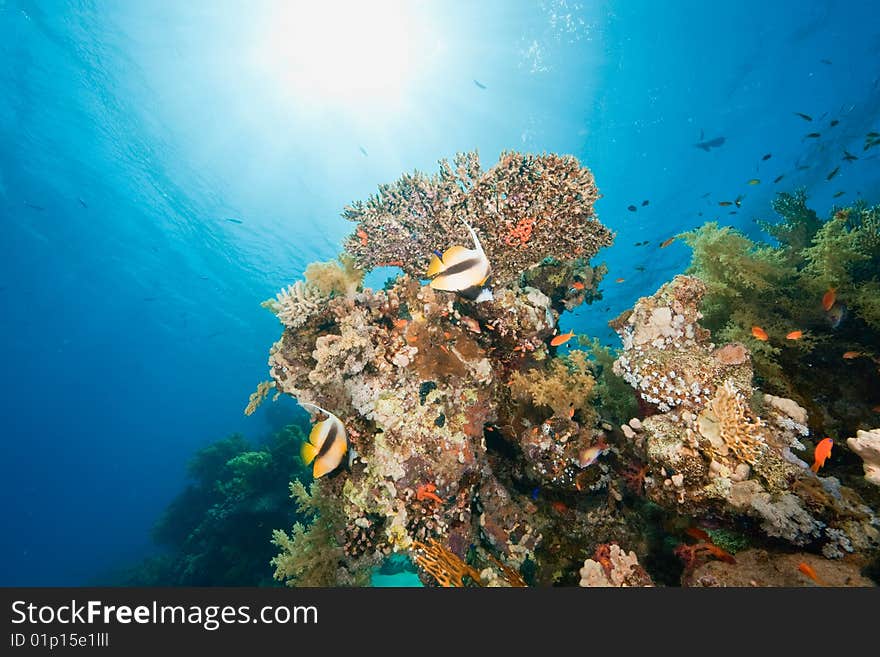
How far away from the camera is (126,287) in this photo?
43.6m

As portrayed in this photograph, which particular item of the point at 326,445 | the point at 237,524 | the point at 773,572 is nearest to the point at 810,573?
the point at 773,572

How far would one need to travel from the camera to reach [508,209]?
14.2 ft

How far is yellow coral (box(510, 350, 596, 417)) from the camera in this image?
365cm

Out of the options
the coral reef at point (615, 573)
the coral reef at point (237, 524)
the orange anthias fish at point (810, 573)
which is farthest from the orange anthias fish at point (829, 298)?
the coral reef at point (237, 524)

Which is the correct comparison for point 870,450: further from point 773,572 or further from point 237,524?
point 237,524

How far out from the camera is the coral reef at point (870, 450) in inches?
99.0

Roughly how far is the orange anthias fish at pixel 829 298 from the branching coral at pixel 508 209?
2436 millimetres

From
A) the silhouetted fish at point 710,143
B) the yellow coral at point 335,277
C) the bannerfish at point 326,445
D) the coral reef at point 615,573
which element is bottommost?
the coral reef at point 615,573

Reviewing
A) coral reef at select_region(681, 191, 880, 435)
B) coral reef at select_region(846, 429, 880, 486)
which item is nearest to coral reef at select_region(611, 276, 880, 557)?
coral reef at select_region(846, 429, 880, 486)

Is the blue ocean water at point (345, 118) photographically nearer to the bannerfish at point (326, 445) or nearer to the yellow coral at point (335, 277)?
the yellow coral at point (335, 277)

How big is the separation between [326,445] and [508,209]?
3440mm

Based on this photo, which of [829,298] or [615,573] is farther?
[829,298]

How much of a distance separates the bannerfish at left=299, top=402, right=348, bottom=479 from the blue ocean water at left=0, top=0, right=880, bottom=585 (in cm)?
1354

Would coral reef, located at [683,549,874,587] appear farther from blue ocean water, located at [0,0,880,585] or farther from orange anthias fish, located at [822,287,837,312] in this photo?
blue ocean water, located at [0,0,880,585]
